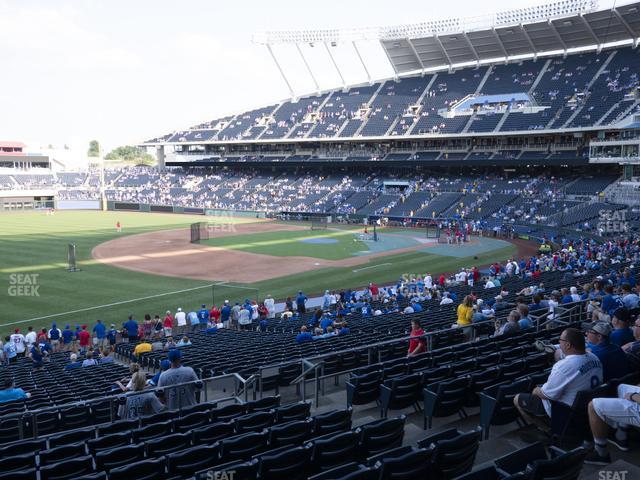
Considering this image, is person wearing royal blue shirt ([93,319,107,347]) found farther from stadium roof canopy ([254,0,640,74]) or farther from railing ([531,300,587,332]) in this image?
stadium roof canopy ([254,0,640,74])

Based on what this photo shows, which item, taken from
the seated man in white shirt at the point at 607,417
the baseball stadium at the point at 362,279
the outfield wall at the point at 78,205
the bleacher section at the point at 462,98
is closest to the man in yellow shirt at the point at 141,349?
the baseball stadium at the point at 362,279

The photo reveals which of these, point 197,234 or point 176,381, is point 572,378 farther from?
point 197,234

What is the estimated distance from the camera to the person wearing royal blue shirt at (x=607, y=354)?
21.1 ft

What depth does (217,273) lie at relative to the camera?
35.3 metres

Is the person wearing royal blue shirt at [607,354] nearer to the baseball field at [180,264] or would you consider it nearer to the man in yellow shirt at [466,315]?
the man in yellow shirt at [466,315]

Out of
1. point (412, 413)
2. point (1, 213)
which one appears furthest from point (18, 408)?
point (1, 213)

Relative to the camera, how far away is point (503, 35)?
2739 inches

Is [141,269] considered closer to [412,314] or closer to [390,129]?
[412,314]

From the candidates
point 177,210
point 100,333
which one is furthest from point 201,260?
point 177,210

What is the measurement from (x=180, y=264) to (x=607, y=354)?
3467 cm

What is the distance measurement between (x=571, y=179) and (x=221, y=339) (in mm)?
52558

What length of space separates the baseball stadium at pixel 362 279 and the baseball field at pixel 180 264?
303 mm

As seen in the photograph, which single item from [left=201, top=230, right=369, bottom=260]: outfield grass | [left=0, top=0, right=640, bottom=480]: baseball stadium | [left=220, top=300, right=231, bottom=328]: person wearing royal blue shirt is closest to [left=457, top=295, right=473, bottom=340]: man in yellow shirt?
[left=0, top=0, right=640, bottom=480]: baseball stadium

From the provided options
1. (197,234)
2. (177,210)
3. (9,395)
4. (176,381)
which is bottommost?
(197,234)
